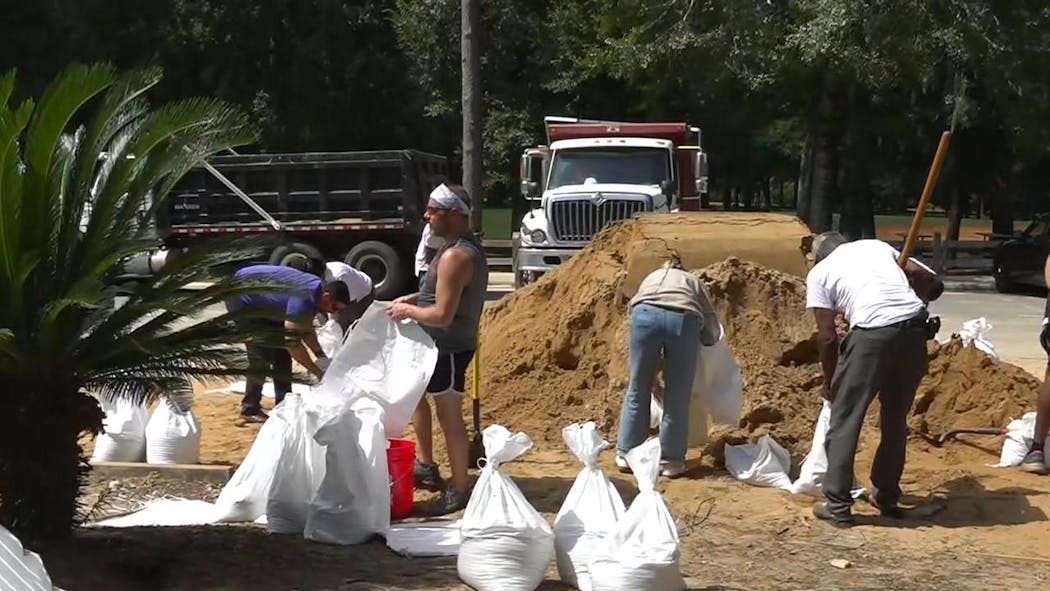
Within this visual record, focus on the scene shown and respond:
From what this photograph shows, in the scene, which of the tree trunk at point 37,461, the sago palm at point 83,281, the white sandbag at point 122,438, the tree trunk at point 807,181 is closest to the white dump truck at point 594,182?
the tree trunk at point 807,181

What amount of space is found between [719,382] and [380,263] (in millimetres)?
14083

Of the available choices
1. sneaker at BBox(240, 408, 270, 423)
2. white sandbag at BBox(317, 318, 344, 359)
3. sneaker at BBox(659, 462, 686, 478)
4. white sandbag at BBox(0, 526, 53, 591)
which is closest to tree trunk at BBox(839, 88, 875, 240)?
white sandbag at BBox(317, 318, 344, 359)

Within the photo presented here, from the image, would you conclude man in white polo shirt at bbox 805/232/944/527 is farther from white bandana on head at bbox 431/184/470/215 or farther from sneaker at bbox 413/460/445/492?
sneaker at bbox 413/460/445/492

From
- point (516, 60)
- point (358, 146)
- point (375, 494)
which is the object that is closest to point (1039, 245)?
point (516, 60)

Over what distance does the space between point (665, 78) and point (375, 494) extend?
20.2 metres

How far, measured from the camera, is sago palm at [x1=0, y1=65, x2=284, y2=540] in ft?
19.2

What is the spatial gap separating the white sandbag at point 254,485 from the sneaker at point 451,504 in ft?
2.82

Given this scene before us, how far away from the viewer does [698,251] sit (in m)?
10.3

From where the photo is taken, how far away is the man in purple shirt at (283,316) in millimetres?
6484

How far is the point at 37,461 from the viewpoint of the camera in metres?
5.97

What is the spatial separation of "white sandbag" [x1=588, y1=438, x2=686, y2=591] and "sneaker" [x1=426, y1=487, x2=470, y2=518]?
1.62 m

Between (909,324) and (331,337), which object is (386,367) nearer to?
(909,324)

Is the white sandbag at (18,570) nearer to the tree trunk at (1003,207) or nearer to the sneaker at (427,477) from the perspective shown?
the sneaker at (427,477)

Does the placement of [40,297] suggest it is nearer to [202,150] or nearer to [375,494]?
[202,150]
